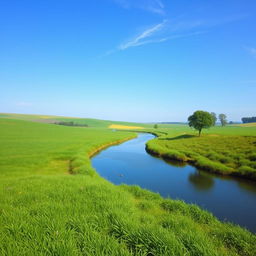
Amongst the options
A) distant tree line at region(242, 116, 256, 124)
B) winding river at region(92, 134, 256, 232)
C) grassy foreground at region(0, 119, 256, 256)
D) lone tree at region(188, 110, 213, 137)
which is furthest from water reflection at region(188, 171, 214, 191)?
distant tree line at region(242, 116, 256, 124)

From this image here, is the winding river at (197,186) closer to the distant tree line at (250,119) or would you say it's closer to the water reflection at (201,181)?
the water reflection at (201,181)

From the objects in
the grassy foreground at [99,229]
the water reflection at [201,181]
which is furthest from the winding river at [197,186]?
the grassy foreground at [99,229]

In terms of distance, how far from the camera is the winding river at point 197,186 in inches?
339

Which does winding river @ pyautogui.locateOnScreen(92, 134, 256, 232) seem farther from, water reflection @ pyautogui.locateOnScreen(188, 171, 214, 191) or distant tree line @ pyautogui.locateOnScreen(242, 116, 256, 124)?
distant tree line @ pyautogui.locateOnScreen(242, 116, 256, 124)

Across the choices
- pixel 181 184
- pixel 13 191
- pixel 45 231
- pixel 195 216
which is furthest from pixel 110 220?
pixel 181 184

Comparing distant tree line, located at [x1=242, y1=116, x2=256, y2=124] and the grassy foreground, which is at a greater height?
distant tree line, located at [x1=242, y1=116, x2=256, y2=124]

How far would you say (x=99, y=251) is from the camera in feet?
9.32

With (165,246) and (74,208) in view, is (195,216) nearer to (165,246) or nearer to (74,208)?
(165,246)

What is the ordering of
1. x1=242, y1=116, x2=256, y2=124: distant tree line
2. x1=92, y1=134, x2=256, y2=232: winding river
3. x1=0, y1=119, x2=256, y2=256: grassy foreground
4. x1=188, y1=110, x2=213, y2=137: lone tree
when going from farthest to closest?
x1=242, y1=116, x2=256, y2=124: distant tree line, x1=188, y1=110, x2=213, y2=137: lone tree, x1=92, y1=134, x2=256, y2=232: winding river, x1=0, y1=119, x2=256, y2=256: grassy foreground

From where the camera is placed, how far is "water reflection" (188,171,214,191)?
12.3 metres

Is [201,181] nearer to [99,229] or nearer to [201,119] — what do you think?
[99,229]

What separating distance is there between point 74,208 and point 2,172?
1108 centimetres

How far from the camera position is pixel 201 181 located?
13.6 meters

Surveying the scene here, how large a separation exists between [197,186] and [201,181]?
4.74 feet
